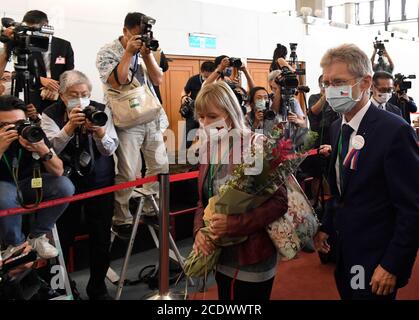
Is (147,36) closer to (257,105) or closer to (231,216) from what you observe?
(257,105)

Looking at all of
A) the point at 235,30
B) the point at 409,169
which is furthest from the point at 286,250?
the point at 235,30

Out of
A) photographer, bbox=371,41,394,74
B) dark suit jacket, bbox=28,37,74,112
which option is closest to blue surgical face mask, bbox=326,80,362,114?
dark suit jacket, bbox=28,37,74,112

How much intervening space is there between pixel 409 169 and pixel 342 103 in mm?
354

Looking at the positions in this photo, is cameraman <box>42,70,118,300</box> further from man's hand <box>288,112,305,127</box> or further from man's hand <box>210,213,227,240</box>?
man's hand <box>288,112,305,127</box>

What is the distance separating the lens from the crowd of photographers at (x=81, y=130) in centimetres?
240

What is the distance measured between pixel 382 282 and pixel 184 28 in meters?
5.27

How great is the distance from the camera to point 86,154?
8.91ft

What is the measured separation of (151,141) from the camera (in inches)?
132

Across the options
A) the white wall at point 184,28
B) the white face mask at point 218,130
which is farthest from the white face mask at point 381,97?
the white wall at point 184,28

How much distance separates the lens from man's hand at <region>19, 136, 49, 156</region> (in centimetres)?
229

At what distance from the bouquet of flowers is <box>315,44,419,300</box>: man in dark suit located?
0.51 feet

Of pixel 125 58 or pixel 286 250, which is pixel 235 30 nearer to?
pixel 125 58

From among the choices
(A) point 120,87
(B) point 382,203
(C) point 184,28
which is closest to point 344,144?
(B) point 382,203

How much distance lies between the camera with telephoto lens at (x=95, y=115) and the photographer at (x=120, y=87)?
0.50m
